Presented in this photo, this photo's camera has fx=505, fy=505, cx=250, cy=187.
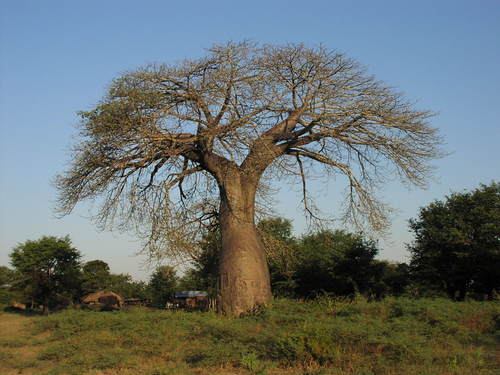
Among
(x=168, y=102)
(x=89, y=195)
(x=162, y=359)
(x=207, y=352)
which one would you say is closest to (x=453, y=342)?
(x=207, y=352)

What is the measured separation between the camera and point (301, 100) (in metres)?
10.2

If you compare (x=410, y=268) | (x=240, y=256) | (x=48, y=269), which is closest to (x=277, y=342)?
(x=240, y=256)

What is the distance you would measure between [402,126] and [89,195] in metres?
6.55

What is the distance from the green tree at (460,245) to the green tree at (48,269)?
15393 mm

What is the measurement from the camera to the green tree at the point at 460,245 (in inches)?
702

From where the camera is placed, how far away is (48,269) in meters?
24.1

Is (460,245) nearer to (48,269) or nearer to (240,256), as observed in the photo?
(240,256)

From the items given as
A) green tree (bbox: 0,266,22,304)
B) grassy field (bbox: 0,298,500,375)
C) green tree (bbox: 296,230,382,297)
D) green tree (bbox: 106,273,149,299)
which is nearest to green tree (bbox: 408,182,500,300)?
green tree (bbox: 296,230,382,297)

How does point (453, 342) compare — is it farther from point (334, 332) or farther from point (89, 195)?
point (89, 195)

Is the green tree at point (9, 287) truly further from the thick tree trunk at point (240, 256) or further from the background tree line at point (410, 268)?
the thick tree trunk at point (240, 256)

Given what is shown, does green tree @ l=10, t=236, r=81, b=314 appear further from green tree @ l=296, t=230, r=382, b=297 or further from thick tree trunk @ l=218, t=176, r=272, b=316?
thick tree trunk @ l=218, t=176, r=272, b=316

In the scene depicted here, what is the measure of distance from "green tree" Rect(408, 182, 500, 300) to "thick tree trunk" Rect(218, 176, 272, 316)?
10138mm

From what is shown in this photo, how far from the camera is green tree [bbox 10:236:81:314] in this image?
74.3 feet

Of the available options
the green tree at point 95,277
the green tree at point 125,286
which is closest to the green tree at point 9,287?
the green tree at point 95,277
